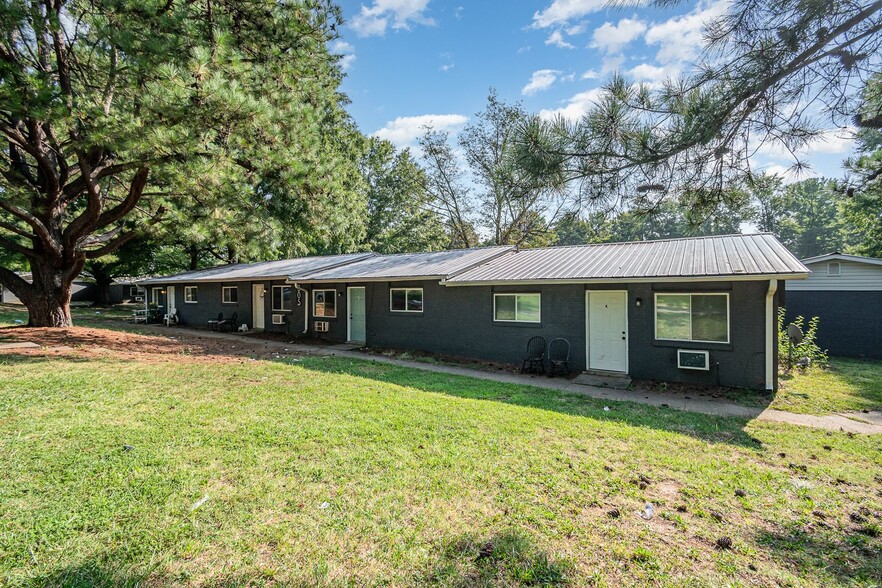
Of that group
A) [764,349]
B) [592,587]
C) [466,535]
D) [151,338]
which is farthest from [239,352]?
[764,349]

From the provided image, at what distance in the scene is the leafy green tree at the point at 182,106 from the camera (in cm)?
657

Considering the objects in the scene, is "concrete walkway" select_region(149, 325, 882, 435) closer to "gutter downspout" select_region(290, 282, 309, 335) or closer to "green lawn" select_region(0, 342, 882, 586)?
"green lawn" select_region(0, 342, 882, 586)

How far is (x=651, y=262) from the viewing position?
938cm

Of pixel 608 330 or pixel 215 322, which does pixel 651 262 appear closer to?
pixel 608 330

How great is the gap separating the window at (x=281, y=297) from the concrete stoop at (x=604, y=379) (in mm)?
11643

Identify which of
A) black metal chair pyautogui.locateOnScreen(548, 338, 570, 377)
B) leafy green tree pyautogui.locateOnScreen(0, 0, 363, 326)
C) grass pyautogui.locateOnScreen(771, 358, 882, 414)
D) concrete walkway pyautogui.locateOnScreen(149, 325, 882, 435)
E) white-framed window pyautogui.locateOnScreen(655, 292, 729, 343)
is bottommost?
grass pyautogui.locateOnScreen(771, 358, 882, 414)

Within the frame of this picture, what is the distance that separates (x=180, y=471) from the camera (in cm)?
368

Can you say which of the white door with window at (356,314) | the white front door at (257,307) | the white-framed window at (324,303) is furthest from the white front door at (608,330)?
the white front door at (257,307)

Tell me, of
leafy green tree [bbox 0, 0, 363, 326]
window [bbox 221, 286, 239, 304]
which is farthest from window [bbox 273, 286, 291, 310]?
leafy green tree [bbox 0, 0, 363, 326]

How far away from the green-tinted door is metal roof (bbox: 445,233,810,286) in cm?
445

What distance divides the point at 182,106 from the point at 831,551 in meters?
9.51

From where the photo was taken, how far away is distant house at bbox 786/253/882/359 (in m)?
12.1

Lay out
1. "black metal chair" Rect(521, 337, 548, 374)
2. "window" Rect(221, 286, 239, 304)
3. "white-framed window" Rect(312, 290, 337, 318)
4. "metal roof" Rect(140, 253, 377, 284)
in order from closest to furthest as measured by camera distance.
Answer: "black metal chair" Rect(521, 337, 548, 374)
"white-framed window" Rect(312, 290, 337, 318)
"metal roof" Rect(140, 253, 377, 284)
"window" Rect(221, 286, 239, 304)

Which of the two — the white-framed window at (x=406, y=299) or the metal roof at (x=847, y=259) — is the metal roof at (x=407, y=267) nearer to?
the white-framed window at (x=406, y=299)
